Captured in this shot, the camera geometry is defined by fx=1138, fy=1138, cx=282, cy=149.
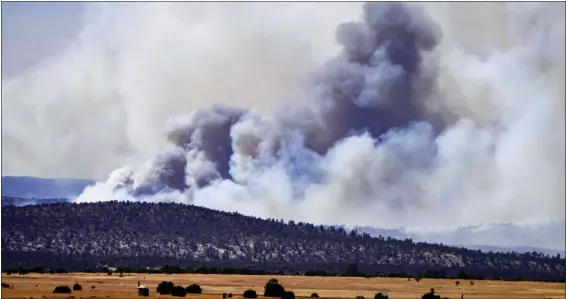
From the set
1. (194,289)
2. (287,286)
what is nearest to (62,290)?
(194,289)

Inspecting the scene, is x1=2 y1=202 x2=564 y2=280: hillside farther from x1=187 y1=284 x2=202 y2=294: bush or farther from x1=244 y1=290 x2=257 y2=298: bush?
x1=244 y1=290 x2=257 y2=298: bush

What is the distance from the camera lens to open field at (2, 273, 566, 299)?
81731 mm

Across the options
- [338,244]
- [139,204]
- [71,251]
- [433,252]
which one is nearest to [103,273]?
[71,251]

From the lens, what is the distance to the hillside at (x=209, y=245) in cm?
10781

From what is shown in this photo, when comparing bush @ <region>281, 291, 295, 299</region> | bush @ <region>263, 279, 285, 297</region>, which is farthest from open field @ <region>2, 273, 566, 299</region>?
bush @ <region>281, 291, 295, 299</region>

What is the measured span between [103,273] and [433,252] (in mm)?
34744

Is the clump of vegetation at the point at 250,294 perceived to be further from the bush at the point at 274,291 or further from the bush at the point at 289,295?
the bush at the point at 289,295

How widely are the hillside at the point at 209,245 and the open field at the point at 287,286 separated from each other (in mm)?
6317

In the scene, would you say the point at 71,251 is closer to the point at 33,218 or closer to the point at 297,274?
the point at 33,218

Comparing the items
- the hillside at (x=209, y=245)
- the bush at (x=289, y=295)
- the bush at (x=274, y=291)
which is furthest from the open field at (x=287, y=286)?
the hillside at (x=209, y=245)

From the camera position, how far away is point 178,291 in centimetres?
8275

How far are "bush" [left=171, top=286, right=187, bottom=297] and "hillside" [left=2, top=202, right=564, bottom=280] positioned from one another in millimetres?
24221

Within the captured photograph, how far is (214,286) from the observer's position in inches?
3605

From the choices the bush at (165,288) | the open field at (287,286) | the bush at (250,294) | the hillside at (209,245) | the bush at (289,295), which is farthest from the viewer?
the hillside at (209,245)
